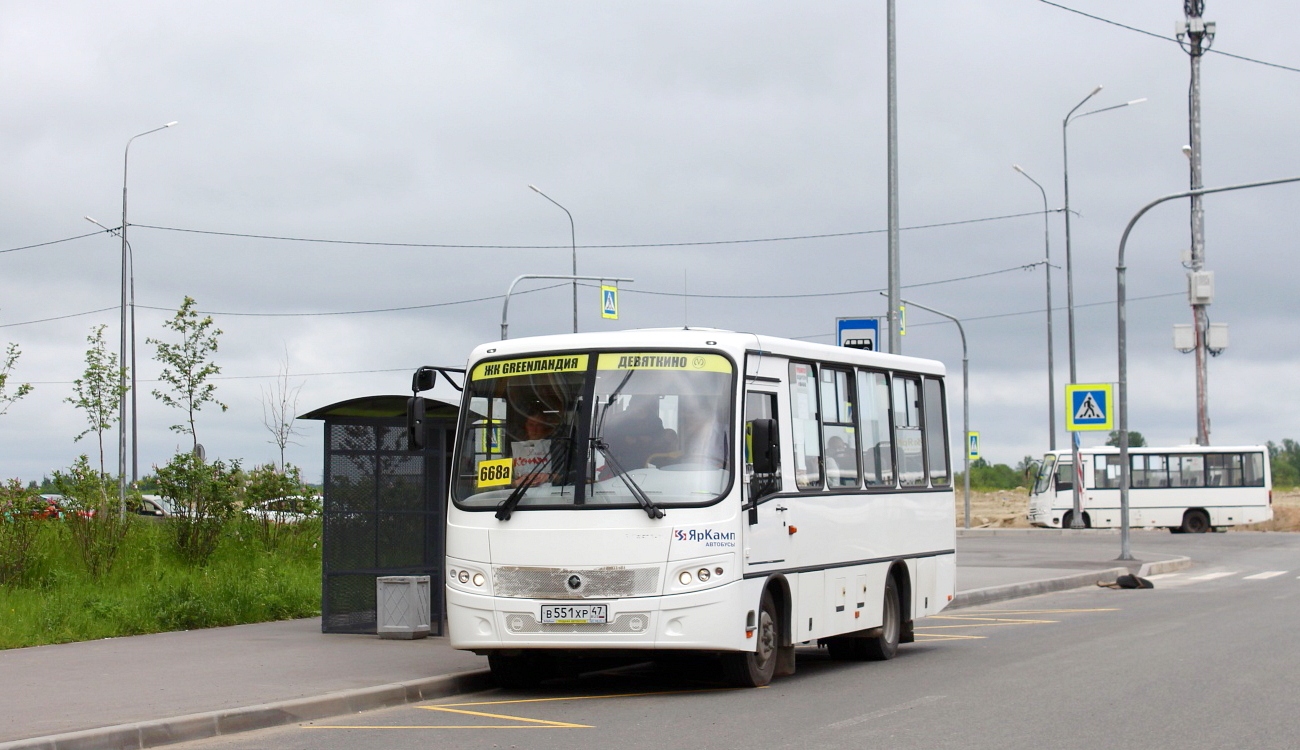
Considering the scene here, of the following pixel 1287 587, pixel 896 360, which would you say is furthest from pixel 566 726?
pixel 1287 587

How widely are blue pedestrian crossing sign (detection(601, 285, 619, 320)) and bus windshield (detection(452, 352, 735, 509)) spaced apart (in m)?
24.5

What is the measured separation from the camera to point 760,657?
1228cm

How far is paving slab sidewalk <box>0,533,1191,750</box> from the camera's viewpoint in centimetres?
982

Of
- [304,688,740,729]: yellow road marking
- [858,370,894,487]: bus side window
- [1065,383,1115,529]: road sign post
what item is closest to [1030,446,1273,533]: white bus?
[1065,383,1115,529]: road sign post

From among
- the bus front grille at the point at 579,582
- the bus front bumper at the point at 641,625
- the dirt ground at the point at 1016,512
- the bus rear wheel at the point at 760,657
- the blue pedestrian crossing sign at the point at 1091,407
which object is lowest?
the dirt ground at the point at 1016,512

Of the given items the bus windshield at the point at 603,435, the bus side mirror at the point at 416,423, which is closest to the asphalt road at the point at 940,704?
the bus windshield at the point at 603,435

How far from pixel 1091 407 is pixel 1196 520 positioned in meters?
22.2

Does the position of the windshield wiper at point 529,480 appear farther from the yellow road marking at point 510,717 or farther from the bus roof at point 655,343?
the yellow road marking at point 510,717

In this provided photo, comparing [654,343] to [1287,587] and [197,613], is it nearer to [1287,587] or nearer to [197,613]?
[197,613]

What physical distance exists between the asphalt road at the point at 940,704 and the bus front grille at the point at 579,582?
2.70 feet

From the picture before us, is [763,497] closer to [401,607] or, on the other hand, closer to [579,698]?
[579,698]

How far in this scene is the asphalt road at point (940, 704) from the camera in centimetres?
948

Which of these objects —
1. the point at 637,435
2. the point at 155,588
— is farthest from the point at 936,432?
the point at 155,588

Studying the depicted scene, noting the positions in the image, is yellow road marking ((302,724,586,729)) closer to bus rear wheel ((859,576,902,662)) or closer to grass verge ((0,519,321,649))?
bus rear wheel ((859,576,902,662))
